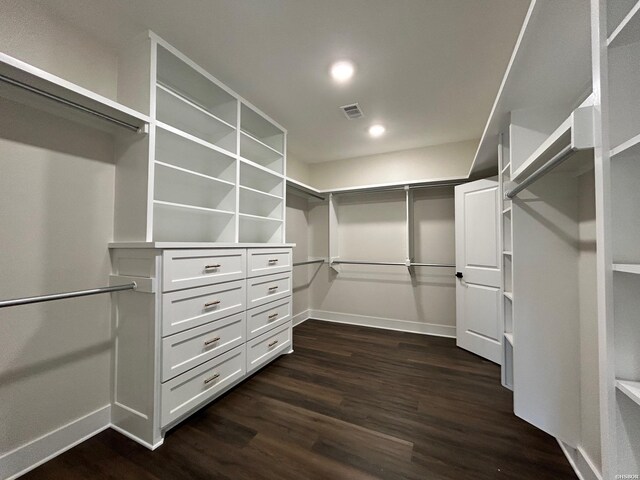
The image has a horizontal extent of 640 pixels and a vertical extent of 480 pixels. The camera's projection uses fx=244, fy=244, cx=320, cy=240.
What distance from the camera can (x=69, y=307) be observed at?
4.83ft

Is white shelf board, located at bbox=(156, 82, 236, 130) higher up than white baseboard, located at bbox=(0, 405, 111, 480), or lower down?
higher up

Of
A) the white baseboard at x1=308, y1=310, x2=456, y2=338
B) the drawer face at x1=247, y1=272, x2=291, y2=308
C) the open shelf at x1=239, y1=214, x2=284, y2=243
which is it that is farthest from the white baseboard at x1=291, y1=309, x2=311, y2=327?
the open shelf at x1=239, y1=214, x2=284, y2=243

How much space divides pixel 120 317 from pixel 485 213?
3.31m

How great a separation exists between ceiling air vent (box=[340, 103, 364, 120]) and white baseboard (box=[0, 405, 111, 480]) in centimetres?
306

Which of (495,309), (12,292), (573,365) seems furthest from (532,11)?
(12,292)

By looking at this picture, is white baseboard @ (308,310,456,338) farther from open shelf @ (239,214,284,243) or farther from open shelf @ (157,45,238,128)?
open shelf @ (157,45,238,128)

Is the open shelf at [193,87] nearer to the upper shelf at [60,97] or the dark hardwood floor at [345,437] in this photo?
the upper shelf at [60,97]

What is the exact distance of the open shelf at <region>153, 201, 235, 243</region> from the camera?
195cm

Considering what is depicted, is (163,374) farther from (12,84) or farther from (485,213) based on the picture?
(485,213)

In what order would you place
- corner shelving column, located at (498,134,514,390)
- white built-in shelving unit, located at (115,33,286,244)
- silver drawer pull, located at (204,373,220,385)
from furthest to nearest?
corner shelving column, located at (498,134,514,390), silver drawer pull, located at (204,373,220,385), white built-in shelving unit, located at (115,33,286,244)

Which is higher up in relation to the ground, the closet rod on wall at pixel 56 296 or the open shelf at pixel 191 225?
the open shelf at pixel 191 225

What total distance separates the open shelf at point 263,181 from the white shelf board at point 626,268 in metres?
2.47

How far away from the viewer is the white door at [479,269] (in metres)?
2.46

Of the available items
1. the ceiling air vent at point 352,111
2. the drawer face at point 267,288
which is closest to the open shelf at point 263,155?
the ceiling air vent at point 352,111
